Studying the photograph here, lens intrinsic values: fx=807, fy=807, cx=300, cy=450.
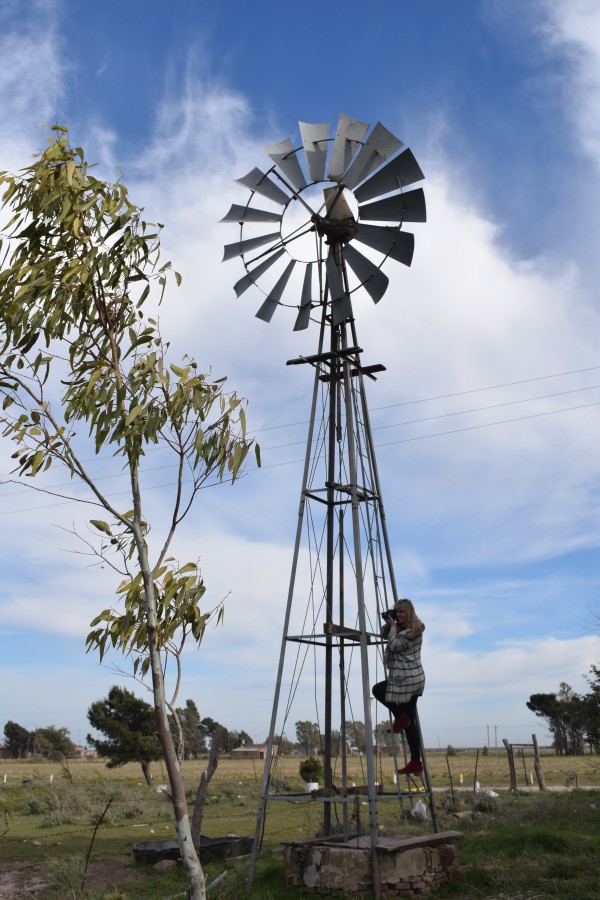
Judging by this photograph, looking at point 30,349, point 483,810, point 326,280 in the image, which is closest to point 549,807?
point 483,810

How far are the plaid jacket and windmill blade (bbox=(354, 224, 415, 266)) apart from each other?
419 cm

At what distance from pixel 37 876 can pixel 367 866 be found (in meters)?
5.25

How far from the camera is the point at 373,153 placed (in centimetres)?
922

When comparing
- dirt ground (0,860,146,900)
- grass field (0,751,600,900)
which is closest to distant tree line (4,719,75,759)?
grass field (0,751,600,900)

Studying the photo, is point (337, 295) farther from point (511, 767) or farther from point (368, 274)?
point (511, 767)

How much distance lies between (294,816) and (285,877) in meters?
8.54

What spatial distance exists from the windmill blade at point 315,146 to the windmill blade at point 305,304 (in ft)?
4.07

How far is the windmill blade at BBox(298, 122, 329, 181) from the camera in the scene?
9398mm

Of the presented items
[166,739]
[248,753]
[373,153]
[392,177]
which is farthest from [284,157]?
[248,753]

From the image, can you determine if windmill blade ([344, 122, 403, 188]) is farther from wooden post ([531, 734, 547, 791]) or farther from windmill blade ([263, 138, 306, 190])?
wooden post ([531, 734, 547, 791])

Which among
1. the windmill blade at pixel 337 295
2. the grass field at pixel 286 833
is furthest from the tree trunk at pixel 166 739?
the windmill blade at pixel 337 295

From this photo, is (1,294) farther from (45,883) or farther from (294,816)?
(294,816)

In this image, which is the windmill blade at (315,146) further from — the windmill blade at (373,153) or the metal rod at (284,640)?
the metal rod at (284,640)

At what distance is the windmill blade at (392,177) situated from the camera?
29.6 feet
